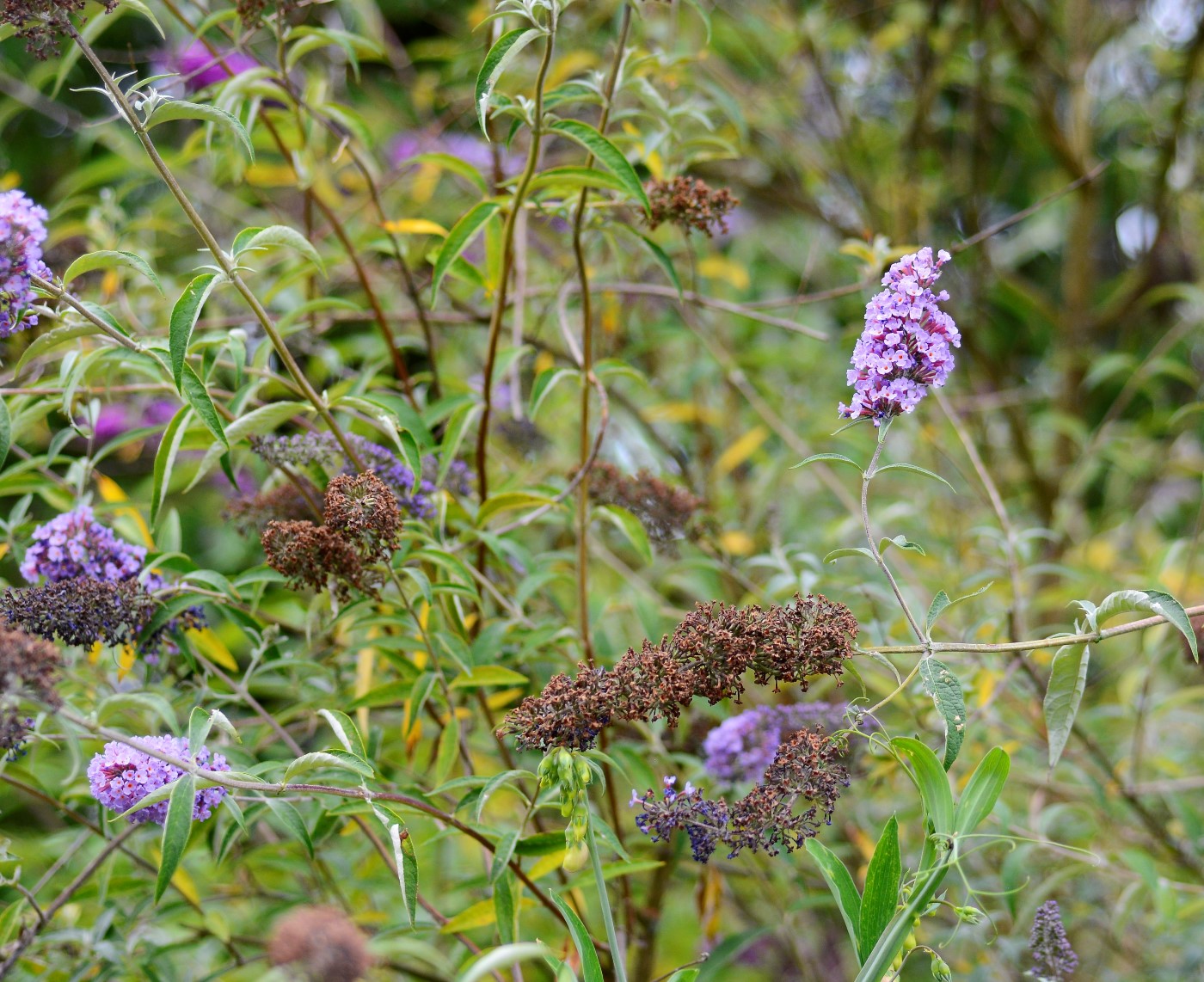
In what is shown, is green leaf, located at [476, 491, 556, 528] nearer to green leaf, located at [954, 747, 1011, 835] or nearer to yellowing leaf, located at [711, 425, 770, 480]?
green leaf, located at [954, 747, 1011, 835]

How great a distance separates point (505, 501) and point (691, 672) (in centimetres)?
46

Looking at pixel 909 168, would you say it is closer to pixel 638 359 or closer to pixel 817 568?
pixel 638 359

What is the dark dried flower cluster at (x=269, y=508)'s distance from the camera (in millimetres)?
1239

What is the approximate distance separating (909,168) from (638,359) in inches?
30.6

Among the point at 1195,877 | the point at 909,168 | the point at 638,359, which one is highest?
the point at 909,168

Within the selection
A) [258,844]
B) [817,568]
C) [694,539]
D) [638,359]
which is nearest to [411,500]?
[694,539]

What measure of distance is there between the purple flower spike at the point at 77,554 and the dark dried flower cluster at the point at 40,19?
0.46 m

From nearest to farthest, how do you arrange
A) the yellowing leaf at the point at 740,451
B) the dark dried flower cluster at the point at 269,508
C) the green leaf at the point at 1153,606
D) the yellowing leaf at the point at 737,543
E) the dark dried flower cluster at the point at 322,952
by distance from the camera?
the dark dried flower cluster at the point at 322,952
the green leaf at the point at 1153,606
the dark dried flower cluster at the point at 269,508
the yellowing leaf at the point at 737,543
the yellowing leaf at the point at 740,451

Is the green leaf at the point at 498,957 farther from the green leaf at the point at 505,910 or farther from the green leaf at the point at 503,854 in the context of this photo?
the green leaf at the point at 505,910

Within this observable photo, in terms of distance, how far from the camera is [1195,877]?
1645mm

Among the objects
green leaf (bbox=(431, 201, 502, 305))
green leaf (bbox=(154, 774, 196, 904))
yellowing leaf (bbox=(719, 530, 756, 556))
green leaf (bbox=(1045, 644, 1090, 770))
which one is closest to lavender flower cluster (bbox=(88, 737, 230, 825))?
green leaf (bbox=(154, 774, 196, 904))

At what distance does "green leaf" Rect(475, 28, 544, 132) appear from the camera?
978 mm

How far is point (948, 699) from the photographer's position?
34.4 inches

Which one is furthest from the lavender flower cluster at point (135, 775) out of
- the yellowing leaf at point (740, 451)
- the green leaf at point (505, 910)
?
the yellowing leaf at point (740, 451)
